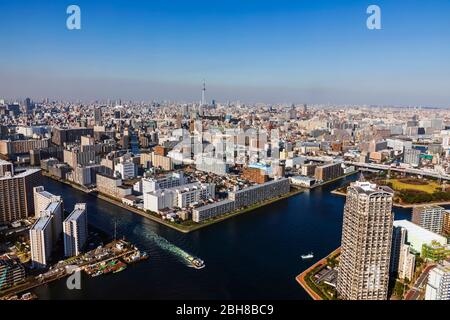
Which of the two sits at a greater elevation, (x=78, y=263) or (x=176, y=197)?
(x=176, y=197)

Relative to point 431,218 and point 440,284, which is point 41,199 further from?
point 431,218

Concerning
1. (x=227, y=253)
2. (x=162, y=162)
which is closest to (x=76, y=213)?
(x=227, y=253)

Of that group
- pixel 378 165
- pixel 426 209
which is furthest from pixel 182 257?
pixel 378 165

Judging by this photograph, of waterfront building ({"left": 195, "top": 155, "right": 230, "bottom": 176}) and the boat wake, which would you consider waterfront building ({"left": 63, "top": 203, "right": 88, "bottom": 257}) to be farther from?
waterfront building ({"left": 195, "top": 155, "right": 230, "bottom": 176})

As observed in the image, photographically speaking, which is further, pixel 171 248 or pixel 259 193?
pixel 259 193
